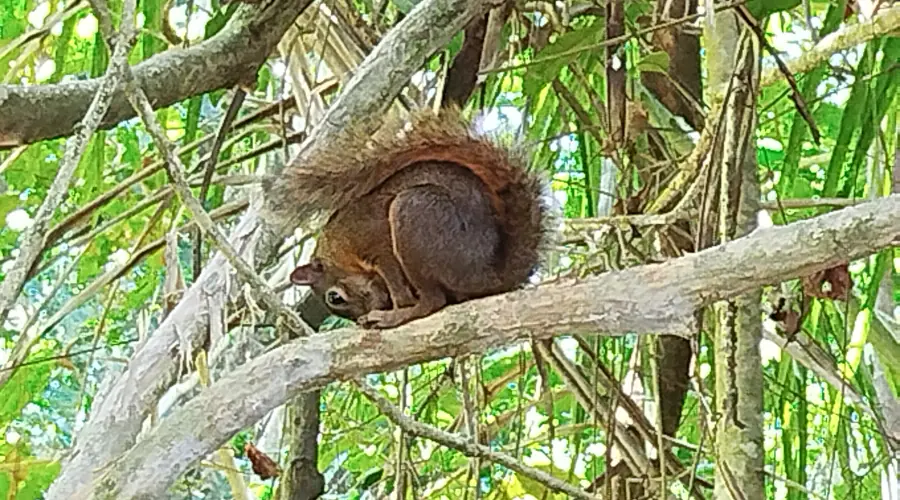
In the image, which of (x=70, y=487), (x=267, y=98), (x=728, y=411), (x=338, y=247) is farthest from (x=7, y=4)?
(x=728, y=411)

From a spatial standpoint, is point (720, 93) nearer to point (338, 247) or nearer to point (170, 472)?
point (338, 247)

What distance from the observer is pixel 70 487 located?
64cm

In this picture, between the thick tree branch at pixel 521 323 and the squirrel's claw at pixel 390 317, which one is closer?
the thick tree branch at pixel 521 323

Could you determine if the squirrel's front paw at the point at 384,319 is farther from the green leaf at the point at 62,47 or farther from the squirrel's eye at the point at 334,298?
the green leaf at the point at 62,47

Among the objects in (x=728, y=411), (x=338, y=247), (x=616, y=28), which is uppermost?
(x=616, y=28)

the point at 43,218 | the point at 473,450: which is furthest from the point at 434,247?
the point at 43,218

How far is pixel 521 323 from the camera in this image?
24.8 inches

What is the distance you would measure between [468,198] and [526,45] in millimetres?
287

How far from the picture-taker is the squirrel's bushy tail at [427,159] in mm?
839

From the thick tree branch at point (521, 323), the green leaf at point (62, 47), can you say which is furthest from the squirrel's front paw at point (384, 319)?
the green leaf at point (62, 47)

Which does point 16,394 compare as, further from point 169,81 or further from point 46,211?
point 46,211

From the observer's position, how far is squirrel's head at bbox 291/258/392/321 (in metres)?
0.89

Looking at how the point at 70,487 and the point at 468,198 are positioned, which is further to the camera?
the point at 468,198

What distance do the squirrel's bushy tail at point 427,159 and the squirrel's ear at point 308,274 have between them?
4 centimetres
